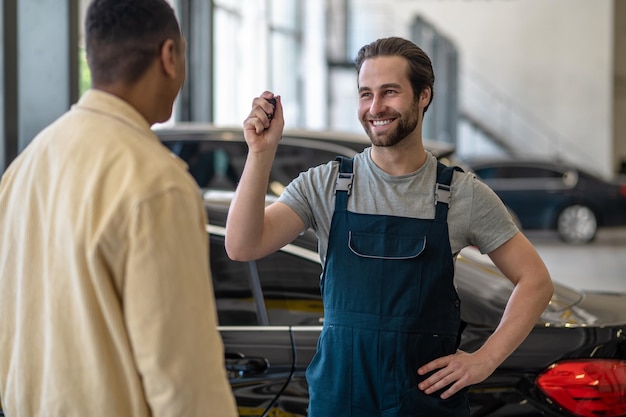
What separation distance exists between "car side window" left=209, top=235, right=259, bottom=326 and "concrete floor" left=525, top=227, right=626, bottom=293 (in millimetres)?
7458

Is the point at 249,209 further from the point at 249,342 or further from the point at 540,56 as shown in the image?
the point at 540,56

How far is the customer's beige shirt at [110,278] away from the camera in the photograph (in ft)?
5.10

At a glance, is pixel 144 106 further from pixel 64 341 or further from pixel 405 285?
pixel 405 285

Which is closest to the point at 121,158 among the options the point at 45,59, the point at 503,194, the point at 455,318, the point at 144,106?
the point at 144,106

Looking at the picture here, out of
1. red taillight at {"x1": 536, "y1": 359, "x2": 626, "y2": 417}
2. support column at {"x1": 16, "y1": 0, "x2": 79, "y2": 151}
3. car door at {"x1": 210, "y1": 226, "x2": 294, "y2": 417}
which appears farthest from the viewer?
support column at {"x1": 16, "y1": 0, "x2": 79, "y2": 151}

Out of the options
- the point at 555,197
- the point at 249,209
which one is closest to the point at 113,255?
the point at 249,209

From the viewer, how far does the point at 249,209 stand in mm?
2250

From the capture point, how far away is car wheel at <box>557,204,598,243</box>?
15.9m

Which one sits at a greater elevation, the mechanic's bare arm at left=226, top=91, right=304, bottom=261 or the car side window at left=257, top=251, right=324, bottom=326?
the mechanic's bare arm at left=226, top=91, right=304, bottom=261

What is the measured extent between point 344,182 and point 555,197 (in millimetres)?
14108

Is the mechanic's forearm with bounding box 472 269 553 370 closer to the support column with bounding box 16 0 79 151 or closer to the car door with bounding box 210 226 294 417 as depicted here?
the car door with bounding box 210 226 294 417

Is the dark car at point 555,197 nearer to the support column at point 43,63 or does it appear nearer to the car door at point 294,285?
the support column at point 43,63

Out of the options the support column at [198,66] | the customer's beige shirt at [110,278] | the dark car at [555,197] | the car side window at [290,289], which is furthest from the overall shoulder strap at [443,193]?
the dark car at [555,197]

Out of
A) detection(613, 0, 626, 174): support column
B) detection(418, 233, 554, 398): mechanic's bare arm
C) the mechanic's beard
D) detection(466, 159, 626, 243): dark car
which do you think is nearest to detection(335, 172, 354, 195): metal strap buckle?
the mechanic's beard
